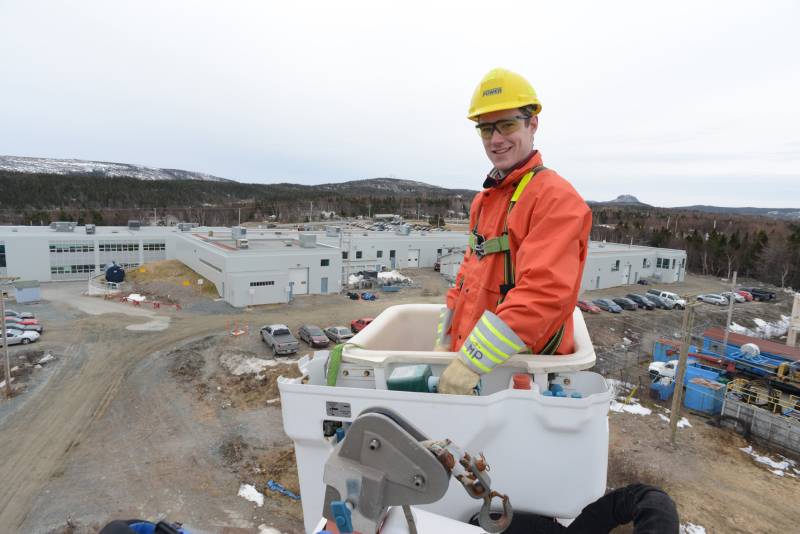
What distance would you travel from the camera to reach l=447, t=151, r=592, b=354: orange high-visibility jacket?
6.97 ft

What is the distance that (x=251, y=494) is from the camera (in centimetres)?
938

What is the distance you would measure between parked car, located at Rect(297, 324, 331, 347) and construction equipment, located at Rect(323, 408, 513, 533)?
1780cm

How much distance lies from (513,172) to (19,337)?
22967 mm

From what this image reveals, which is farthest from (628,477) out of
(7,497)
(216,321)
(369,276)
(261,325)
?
(369,276)

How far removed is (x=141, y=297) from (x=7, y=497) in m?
18.7

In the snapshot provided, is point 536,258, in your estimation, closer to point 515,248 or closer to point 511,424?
point 515,248

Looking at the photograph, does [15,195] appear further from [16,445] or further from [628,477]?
[628,477]

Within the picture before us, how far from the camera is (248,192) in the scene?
450ft

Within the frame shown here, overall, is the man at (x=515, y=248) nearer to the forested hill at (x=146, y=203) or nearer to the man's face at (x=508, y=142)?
the man's face at (x=508, y=142)

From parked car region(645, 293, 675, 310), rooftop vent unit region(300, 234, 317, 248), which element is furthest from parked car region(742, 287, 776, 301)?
rooftop vent unit region(300, 234, 317, 248)

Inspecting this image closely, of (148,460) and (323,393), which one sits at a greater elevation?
(323,393)

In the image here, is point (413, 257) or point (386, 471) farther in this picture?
point (413, 257)

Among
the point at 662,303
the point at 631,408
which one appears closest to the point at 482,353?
the point at 631,408

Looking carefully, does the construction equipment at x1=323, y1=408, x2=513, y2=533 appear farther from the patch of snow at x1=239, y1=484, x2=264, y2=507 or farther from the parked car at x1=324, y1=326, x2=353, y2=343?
the parked car at x1=324, y1=326, x2=353, y2=343
